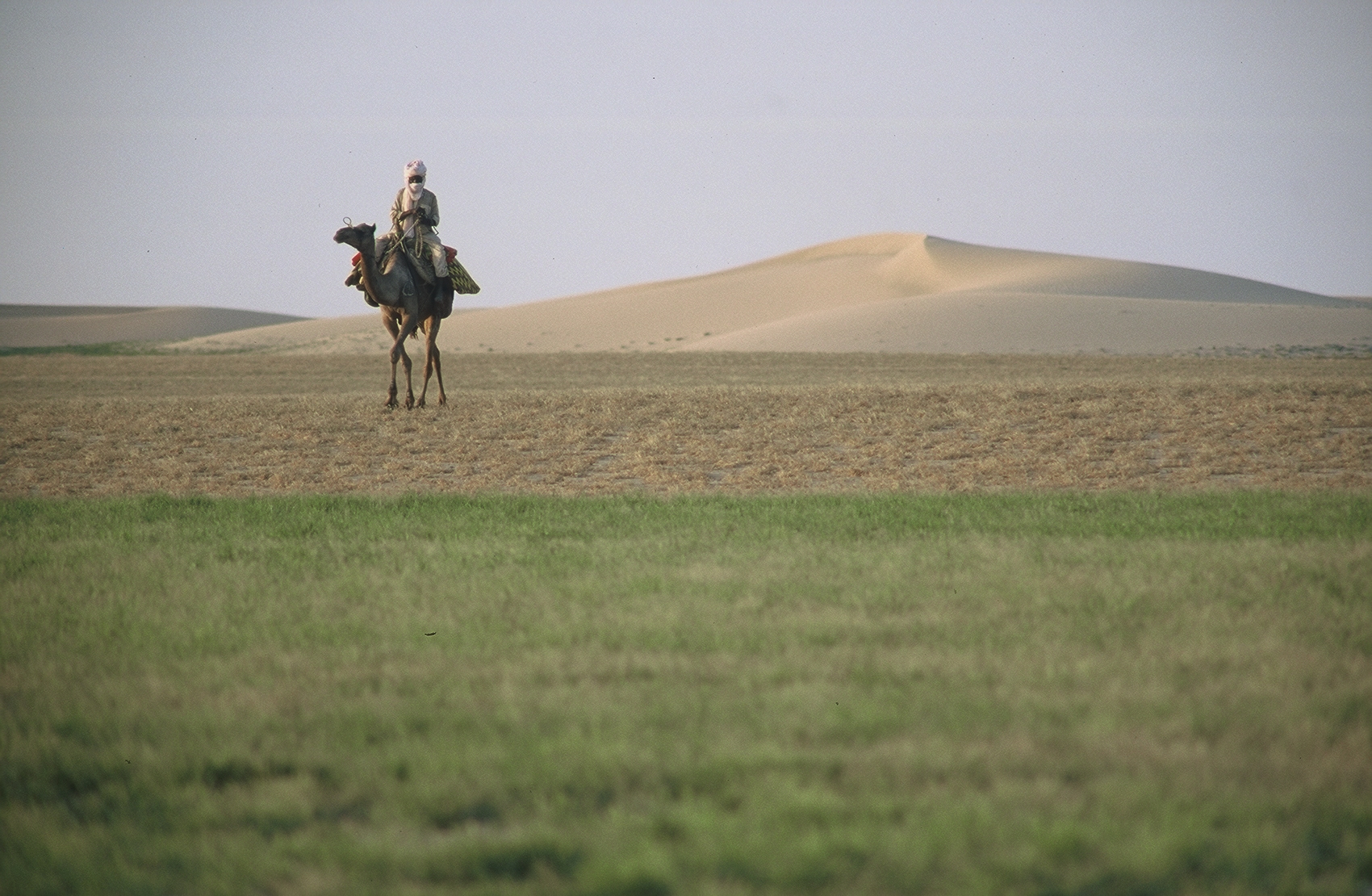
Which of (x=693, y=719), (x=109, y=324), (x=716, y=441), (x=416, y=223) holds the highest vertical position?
(x=109, y=324)

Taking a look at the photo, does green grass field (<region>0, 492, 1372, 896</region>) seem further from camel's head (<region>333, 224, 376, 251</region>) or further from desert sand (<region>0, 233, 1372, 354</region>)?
Result: desert sand (<region>0, 233, 1372, 354</region>)

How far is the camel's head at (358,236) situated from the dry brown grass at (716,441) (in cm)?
271

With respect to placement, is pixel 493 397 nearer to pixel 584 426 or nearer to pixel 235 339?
pixel 584 426

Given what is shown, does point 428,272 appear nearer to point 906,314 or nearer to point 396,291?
point 396,291

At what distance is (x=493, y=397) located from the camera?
22.4 meters

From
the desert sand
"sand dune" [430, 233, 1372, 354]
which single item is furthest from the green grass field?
"sand dune" [430, 233, 1372, 354]

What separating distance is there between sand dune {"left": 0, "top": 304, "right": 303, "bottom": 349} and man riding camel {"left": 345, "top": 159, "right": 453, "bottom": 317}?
364 feet

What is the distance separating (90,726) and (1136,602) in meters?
5.29

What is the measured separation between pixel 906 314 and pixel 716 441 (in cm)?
5039

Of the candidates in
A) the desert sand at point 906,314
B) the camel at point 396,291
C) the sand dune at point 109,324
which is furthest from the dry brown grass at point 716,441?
the sand dune at point 109,324

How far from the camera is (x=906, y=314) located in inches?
2579

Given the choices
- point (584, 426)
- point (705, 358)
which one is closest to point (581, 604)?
point (584, 426)

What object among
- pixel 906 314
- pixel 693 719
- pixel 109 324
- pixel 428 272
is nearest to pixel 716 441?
pixel 428 272

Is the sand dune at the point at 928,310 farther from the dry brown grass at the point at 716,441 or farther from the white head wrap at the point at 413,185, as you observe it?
the white head wrap at the point at 413,185
